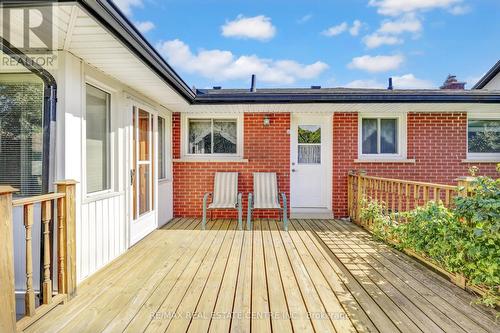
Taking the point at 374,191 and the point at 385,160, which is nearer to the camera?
the point at 374,191

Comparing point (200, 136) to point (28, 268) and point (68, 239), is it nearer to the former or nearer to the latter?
point (68, 239)

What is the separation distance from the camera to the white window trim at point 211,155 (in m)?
5.70

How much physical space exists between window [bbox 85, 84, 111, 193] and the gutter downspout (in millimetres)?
490

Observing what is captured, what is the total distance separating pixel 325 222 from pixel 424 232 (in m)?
2.36

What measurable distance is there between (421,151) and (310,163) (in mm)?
2227

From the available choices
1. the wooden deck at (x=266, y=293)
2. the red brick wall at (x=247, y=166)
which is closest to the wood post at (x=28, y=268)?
the wooden deck at (x=266, y=293)

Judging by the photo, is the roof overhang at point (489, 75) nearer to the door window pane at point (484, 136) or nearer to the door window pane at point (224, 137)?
the door window pane at point (484, 136)

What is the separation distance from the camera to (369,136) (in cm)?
567

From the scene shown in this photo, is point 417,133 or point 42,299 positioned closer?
point 42,299

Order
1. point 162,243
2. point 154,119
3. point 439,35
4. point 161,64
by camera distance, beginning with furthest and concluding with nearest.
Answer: point 439,35 < point 154,119 < point 162,243 < point 161,64

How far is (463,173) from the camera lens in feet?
18.3

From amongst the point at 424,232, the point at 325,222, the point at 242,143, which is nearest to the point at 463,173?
the point at 325,222

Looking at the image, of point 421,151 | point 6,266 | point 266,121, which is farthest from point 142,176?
point 421,151

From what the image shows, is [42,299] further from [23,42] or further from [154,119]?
[154,119]
